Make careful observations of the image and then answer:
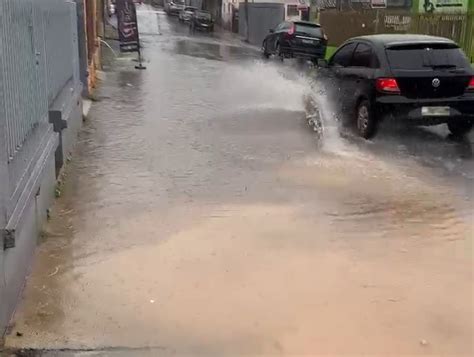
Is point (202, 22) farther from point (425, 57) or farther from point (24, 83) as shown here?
point (24, 83)

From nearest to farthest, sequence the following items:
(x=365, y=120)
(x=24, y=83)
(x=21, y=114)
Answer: (x=21, y=114)
(x=24, y=83)
(x=365, y=120)

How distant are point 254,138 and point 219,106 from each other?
316 centimetres

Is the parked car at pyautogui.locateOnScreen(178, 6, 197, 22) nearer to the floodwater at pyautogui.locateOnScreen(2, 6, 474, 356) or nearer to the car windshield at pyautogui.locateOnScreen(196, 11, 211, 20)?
the car windshield at pyautogui.locateOnScreen(196, 11, 211, 20)

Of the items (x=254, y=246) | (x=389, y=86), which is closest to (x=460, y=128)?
(x=389, y=86)

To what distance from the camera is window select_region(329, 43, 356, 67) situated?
36.8 feet

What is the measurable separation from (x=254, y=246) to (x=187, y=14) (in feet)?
146

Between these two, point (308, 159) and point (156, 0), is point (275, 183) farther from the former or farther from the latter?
point (156, 0)

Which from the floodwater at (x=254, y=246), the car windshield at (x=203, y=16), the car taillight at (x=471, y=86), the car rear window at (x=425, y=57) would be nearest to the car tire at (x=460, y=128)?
the floodwater at (x=254, y=246)

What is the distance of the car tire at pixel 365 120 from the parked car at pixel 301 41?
559 inches

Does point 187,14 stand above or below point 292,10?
below

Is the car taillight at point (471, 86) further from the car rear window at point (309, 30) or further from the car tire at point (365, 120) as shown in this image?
the car rear window at point (309, 30)

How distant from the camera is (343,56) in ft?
37.9

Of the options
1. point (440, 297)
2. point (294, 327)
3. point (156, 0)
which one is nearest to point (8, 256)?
point (294, 327)

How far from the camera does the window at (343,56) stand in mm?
11227
